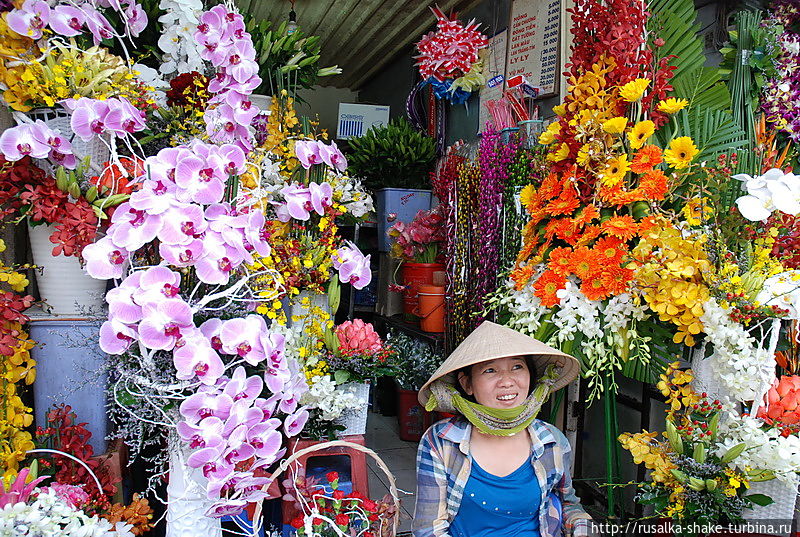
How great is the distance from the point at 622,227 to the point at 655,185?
0.60 feet

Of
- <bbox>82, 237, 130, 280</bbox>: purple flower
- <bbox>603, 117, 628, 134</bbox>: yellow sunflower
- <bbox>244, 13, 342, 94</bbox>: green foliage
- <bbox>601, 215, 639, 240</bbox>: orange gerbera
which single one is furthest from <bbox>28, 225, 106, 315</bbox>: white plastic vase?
<bbox>603, 117, 628, 134</bbox>: yellow sunflower

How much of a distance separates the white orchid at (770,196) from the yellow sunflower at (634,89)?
0.47 m

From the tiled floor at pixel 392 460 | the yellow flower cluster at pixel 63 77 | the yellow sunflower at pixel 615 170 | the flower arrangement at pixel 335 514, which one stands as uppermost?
the yellow flower cluster at pixel 63 77

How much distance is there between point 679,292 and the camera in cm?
184

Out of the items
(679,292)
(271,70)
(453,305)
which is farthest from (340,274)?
(679,292)

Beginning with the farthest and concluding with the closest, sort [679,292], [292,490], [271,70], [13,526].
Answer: [271,70], [292,490], [679,292], [13,526]

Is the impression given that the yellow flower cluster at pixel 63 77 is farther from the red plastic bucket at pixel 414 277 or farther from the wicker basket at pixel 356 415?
the red plastic bucket at pixel 414 277

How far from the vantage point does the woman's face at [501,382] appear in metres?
1.86

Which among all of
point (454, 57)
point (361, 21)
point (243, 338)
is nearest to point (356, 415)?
point (243, 338)

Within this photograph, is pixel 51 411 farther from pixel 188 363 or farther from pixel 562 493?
pixel 562 493

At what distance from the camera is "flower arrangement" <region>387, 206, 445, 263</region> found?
10.9ft

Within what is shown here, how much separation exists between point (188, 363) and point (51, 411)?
87cm

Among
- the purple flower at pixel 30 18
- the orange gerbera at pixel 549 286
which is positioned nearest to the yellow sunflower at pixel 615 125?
the orange gerbera at pixel 549 286

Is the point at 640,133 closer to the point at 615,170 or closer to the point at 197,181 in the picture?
the point at 615,170
